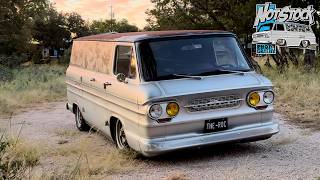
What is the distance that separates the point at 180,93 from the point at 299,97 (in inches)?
278

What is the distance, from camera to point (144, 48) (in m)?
8.11

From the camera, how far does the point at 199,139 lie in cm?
752

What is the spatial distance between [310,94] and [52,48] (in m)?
48.1

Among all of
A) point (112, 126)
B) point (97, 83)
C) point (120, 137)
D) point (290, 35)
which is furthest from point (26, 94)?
point (120, 137)

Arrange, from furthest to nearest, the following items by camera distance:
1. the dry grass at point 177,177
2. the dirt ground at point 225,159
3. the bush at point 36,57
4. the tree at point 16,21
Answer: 1. the bush at point 36,57
2. the tree at point 16,21
3. the dirt ground at point 225,159
4. the dry grass at point 177,177

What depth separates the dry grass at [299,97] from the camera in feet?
37.5

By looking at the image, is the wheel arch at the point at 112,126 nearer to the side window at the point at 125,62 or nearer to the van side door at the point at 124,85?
the van side door at the point at 124,85

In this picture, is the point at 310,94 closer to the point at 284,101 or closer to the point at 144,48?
the point at 284,101

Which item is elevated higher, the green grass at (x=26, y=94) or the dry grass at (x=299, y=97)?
the dry grass at (x=299, y=97)

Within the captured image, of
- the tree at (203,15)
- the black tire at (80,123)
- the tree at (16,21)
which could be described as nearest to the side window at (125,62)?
the black tire at (80,123)

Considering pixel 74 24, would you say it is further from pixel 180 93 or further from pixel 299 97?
pixel 180 93

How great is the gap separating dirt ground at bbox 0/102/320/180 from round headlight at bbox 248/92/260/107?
75cm

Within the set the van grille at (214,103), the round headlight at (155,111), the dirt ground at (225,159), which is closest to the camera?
the dirt ground at (225,159)

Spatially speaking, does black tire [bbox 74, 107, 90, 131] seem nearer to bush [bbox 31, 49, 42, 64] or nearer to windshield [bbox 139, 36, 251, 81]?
windshield [bbox 139, 36, 251, 81]
